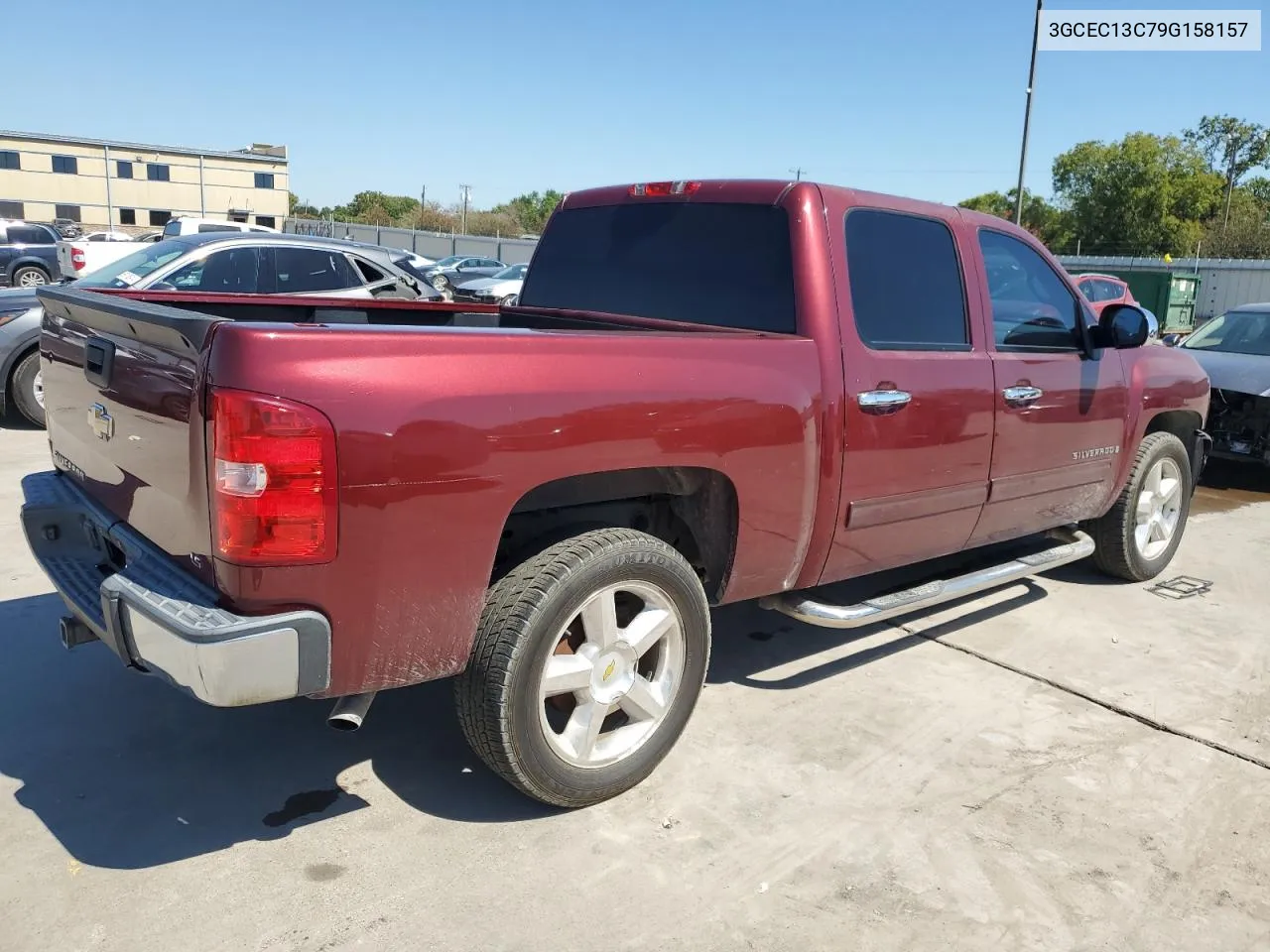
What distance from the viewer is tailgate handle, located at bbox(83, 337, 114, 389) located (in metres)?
2.86

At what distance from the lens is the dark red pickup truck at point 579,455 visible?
2.38 metres

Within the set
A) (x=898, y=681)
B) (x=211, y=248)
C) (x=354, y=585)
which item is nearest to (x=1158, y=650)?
(x=898, y=681)

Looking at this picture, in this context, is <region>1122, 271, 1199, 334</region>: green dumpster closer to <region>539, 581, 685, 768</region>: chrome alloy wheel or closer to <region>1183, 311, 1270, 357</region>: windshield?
<region>1183, 311, 1270, 357</region>: windshield

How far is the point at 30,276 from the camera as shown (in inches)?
890

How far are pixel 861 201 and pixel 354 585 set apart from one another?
244 cm

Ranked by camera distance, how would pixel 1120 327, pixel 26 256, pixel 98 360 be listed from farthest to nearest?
pixel 26 256 < pixel 1120 327 < pixel 98 360

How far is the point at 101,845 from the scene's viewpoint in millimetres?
2801

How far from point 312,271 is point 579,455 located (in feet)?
24.2

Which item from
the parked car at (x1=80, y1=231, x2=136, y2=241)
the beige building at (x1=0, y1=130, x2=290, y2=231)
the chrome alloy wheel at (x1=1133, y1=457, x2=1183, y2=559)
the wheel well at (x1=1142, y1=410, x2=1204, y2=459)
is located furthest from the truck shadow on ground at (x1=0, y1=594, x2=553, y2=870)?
the beige building at (x1=0, y1=130, x2=290, y2=231)

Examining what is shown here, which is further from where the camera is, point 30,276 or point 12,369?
point 30,276

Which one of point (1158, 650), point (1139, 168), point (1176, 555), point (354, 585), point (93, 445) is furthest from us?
point (1139, 168)

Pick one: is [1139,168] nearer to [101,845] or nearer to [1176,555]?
[1176,555]

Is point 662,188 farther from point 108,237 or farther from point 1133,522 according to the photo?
point 108,237

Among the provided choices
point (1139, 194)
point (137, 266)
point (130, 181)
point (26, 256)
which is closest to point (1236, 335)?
point (137, 266)
